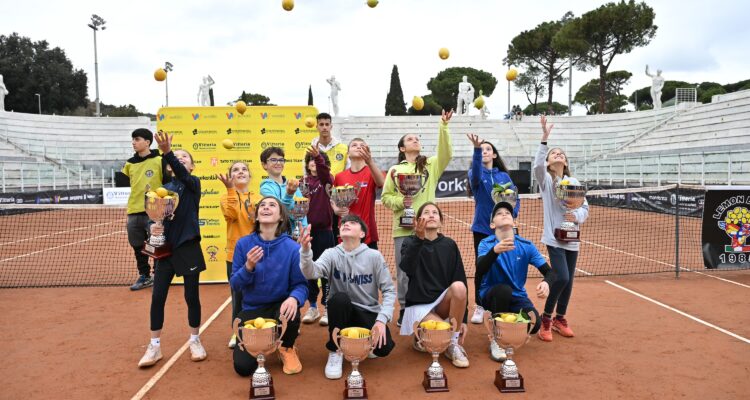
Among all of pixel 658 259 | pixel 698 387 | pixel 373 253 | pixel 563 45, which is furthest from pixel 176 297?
pixel 563 45

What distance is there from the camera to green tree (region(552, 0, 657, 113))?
42.1 metres

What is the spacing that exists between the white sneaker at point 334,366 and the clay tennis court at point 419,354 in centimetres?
9

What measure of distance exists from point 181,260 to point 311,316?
1706 millimetres

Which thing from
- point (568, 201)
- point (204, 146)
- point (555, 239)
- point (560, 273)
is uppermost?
point (204, 146)

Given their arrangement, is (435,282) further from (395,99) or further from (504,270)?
(395,99)

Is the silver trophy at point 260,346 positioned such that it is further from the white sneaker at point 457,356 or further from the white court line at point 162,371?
the white sneaker at point 457,356

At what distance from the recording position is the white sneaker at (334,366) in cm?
396

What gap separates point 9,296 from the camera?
6863 millimetres

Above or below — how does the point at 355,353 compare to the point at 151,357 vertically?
above

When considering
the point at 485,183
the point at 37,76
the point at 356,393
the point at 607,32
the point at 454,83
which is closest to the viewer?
the point at 356,393

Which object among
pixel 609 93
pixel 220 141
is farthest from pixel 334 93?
pixel 609 93

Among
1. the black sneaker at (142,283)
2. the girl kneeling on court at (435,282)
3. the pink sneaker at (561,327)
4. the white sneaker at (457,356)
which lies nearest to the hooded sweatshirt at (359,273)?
the girl kneeling on court at (435,282)

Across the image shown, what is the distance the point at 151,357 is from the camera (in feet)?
13.9

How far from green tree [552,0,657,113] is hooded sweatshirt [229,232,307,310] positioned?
151 ft
